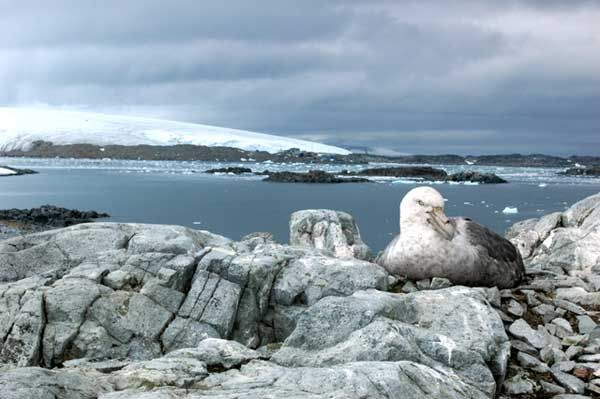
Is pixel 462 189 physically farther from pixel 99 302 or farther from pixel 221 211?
pixel 99 302

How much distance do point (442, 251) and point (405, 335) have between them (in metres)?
2.94

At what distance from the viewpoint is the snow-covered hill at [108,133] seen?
105438mm

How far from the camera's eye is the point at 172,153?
10150 centimetres

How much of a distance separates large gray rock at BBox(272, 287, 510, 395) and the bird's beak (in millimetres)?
1942

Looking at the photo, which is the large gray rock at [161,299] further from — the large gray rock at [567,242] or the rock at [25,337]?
the large gray rock at [567,242]

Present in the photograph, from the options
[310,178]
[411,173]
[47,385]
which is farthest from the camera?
[411,173]

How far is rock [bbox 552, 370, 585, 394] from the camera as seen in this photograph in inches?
270

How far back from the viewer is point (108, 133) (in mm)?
107938

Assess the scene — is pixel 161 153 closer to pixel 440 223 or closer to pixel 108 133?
pixel 108 133

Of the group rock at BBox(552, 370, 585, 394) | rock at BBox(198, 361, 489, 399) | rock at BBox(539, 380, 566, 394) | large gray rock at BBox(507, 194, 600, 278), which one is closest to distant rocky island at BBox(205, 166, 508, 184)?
large gray rock at BBox(507, 194, 600, 278)

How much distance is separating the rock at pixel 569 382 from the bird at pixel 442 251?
7.15ft

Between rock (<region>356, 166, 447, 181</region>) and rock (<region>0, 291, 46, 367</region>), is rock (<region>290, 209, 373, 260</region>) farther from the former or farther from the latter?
rock (<region>356, 166, 447, 181</region>)

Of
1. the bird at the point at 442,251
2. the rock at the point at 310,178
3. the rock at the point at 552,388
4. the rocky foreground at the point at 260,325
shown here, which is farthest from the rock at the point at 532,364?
the rock at the point at 310,178

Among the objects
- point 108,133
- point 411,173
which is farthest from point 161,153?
point 411,173
